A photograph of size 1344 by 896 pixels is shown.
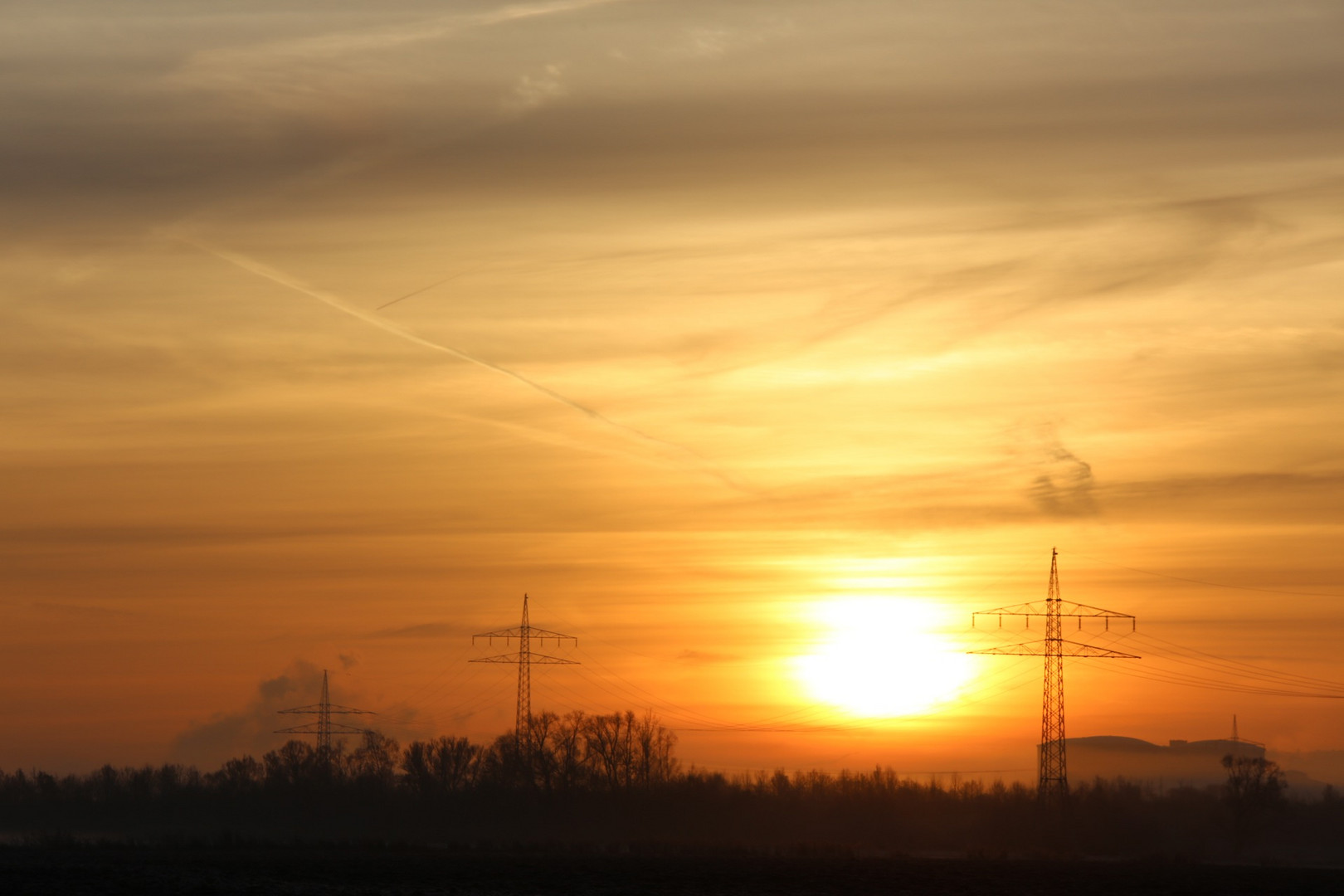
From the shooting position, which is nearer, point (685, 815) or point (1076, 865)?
point (1076, 865)


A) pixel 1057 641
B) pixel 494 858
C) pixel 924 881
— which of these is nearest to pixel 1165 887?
pixel 924 881

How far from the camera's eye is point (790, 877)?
10081 centimetres

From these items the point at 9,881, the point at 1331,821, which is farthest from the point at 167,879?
the point at 1331,821

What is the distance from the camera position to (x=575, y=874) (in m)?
99.3

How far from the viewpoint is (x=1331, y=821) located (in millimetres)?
194750

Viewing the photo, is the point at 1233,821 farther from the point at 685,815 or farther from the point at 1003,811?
the point at 685,815

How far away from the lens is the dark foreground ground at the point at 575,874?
86.1m

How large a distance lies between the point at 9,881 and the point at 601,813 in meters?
119

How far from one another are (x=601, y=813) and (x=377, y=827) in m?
27.0

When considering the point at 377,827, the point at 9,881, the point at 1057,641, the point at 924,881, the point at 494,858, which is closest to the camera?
the point at 9,881

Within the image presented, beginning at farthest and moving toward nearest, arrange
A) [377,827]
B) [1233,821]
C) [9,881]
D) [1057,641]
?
[377,827], [1233,821], [1057,641], [9,881]

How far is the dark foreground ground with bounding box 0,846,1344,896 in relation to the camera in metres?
Result: 86.1

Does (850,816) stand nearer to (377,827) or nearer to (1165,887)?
(377,827)

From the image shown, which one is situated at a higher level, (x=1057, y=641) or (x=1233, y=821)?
(x=1057, y=641)
